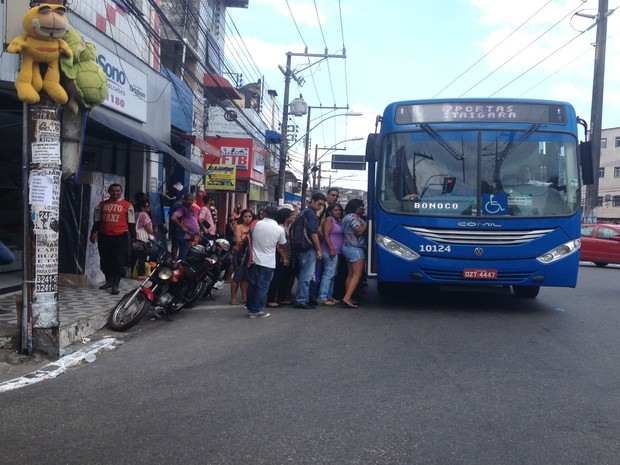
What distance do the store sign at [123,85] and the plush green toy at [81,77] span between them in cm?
440

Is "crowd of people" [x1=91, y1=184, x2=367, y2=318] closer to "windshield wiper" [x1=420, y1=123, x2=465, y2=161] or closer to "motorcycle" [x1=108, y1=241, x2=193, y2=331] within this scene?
"motorcycle" [x1=108, y1=241, x2=193, y2=331]

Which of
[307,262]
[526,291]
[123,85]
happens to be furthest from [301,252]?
[123,85]

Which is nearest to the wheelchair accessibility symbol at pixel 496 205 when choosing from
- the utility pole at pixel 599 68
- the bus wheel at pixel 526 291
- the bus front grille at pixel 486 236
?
the bus front grille at pixel 486 236

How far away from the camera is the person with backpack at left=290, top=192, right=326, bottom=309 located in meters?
9.27

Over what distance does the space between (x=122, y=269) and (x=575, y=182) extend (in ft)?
22.0

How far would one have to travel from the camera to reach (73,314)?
745 centimetres

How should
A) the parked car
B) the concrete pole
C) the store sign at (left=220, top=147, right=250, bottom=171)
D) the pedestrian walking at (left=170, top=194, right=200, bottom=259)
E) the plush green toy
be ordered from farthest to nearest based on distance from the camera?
the store sign at (left=220, top=147, right=250, bottom=171) < the parked car < the pedestrian walking at (left=170, top=194, right=200, bottom=259) < the plush green toy < the concrete pole

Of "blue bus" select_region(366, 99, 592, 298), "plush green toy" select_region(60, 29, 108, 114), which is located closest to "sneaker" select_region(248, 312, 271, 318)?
"blue bus" select_region(366, 99, 592, 298)

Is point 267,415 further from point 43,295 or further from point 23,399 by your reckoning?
point 43,295

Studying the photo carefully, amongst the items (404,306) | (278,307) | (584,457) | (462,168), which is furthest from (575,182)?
(584,457)

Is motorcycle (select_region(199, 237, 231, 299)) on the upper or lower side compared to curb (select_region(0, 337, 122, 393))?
upper

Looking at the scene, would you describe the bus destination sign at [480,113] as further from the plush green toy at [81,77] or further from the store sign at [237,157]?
the store sign at [237,157]

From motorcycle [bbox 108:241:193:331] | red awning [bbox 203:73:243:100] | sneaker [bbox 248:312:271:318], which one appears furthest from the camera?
red awning [bbox 203:73:243:100]

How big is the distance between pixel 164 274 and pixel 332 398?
398cm
